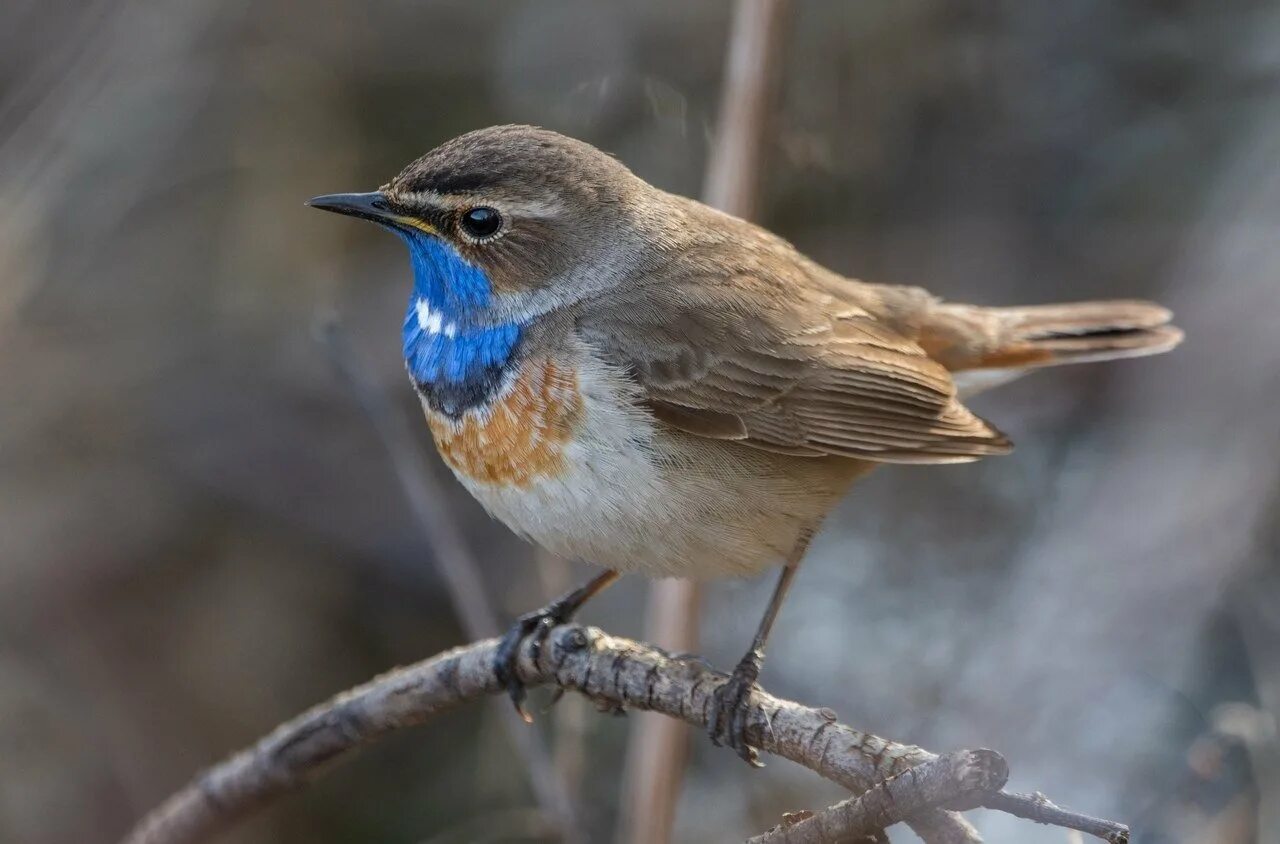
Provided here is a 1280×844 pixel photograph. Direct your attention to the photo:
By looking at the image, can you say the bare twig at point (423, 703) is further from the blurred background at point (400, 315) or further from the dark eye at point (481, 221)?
the blurred background at point (400, 315)

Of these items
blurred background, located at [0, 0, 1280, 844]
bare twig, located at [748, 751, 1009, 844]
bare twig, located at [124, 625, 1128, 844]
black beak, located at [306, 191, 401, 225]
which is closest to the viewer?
bare twig, located at [748, 751, 1009, 844]

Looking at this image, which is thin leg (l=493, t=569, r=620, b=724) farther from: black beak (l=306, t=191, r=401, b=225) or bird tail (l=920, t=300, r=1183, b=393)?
bird tail (l=920, t=300, r=1183, b=393)

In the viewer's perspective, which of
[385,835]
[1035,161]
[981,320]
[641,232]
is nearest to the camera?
[641,232]

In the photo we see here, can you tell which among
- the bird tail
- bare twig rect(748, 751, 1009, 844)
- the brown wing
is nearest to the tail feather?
the bird tail

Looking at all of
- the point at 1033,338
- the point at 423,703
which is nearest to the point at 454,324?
the point at 423,703

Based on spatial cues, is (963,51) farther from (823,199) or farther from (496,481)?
(496,481)

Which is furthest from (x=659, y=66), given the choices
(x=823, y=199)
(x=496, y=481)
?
(x=496, y=481)

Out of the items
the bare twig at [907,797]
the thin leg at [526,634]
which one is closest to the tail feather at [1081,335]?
the thin leg at [526,634]

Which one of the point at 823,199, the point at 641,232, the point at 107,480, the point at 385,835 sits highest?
the point at 823,199
